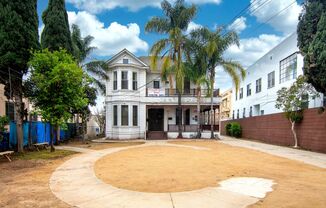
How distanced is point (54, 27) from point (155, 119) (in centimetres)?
1449

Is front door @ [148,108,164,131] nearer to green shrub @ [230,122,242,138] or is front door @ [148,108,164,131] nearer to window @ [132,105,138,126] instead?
window @ [132,105,138,126]

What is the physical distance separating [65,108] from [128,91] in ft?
38.2

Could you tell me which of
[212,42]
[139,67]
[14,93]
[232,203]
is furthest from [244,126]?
[232,203]

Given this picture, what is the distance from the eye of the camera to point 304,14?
44.5ft

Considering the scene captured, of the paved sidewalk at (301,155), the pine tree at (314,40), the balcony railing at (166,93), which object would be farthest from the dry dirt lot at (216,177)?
the balcony railing at (166,93)

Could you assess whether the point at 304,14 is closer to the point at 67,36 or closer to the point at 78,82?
the point at 78,82

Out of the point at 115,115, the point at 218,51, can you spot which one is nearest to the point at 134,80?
the point at 115,115

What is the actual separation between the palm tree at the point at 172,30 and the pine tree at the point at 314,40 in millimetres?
12836

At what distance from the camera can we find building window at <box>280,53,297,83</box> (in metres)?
23.6

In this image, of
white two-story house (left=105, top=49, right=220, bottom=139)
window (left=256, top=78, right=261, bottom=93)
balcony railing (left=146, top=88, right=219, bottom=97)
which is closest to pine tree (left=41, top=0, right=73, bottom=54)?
white two-story house (left=105, top=49, right=220, bottom=139)

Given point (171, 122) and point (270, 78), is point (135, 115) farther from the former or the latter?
point (270, 78)

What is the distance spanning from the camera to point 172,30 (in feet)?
83.8

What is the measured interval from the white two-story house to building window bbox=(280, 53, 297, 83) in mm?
6525

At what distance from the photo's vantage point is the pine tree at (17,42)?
14055 millimetres
